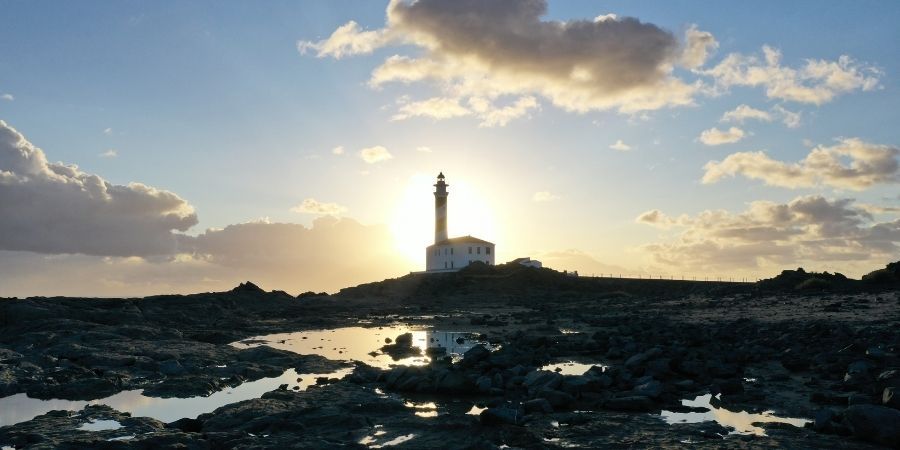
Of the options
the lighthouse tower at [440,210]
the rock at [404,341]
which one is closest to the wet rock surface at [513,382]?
the rock at [404,341]

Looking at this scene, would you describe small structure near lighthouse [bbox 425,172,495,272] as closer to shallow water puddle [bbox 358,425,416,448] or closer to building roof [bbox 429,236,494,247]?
building roof [bbox 429,236,494,247]

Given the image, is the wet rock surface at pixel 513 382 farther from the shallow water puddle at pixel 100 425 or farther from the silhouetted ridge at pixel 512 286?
the silhouetted ridge at pixel 512 286

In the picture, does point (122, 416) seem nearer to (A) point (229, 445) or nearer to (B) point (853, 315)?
(A) point (229, 445)

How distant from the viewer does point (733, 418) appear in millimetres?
12219

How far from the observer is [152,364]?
20000 mm

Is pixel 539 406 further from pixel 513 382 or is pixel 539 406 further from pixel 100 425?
pixel 100 425

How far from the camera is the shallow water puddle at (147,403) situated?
1407cm

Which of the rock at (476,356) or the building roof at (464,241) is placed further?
the building roof at (464,241)

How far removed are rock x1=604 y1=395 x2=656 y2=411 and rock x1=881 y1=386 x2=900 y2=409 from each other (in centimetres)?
409

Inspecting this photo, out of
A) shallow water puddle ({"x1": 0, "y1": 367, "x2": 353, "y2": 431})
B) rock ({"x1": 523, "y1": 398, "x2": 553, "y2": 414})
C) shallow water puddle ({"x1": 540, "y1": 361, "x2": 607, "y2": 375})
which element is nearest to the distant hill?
shallow water puddle ({"x1": 540, "y1": 361, "x2": 607, "y2": 375})

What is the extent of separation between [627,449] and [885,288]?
36932 mm

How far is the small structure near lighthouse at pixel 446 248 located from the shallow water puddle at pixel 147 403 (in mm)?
64151

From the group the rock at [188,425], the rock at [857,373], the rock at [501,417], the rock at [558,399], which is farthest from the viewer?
the rock at [857,373]

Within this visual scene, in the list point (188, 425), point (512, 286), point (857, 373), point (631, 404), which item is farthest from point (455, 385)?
point (512, 286)
